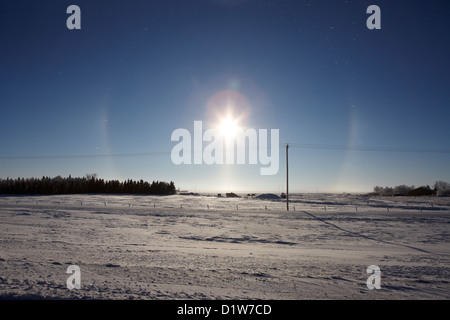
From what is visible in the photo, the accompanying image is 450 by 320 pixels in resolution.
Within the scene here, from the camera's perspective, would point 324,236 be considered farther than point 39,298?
Yes

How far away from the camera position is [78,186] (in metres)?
78.5

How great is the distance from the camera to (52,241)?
1273 centimetres

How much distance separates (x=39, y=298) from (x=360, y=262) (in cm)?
1008

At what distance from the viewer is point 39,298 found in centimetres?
568

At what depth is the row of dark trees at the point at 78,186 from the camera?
74062 millimetres

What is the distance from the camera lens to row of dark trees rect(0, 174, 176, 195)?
2916 inches

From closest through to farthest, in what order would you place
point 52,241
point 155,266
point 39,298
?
point 39,298 → point 155,266 → point 52,241

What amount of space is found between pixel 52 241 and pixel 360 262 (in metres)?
14.0
